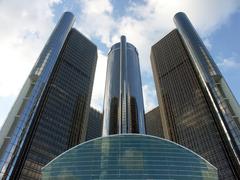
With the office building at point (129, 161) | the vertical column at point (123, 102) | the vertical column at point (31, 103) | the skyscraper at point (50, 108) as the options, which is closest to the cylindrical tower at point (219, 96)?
the office building at point (129, 161)

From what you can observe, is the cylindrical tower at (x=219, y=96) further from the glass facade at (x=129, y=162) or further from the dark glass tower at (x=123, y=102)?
the dark glass tower at (x=123, y=102)

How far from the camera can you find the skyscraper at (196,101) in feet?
330

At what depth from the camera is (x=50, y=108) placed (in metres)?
126

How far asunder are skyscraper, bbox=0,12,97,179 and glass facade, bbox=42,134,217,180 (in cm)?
3334

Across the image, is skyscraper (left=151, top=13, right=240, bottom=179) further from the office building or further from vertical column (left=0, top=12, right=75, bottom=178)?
vertical column (left=0, top=12, right=75, bottom=178)

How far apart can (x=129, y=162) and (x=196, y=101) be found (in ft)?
293

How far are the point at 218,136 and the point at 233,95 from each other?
21.5 m

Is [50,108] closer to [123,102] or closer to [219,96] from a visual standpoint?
[123,102]

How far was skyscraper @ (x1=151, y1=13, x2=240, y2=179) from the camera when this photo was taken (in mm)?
100688

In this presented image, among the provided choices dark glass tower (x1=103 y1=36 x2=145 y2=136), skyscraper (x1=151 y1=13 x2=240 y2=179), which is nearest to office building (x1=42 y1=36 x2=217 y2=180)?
skyscraper (x1=151 y1=13 x2=240 y2=179)

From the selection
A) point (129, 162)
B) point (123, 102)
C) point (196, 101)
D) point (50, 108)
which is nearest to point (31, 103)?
point (50, 108)

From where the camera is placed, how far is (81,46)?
179125 millimetres

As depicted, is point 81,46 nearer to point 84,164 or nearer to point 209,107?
point 209,107

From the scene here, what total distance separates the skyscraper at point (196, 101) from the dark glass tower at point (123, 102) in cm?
1712
